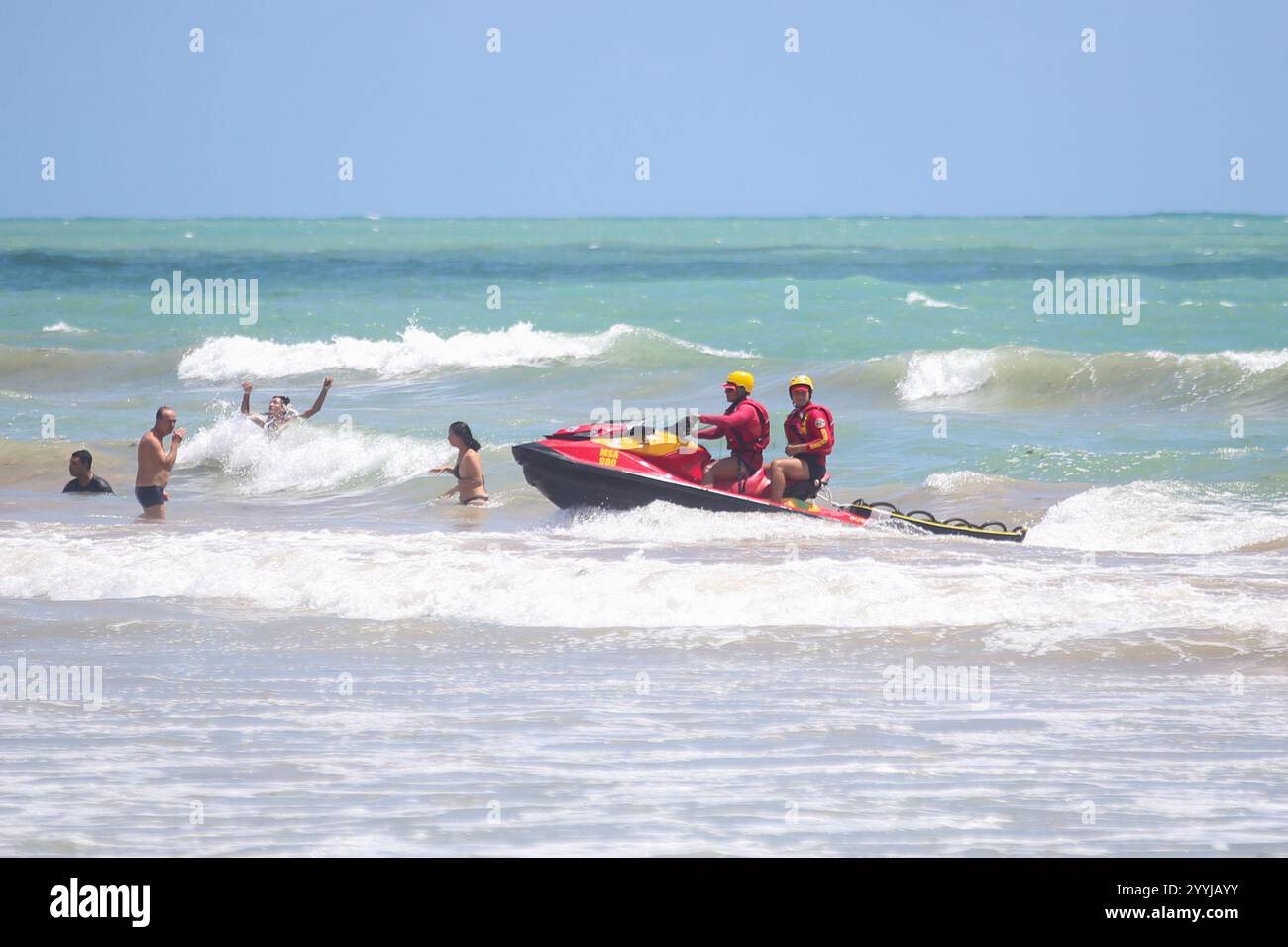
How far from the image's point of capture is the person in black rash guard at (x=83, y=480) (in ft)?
47.8

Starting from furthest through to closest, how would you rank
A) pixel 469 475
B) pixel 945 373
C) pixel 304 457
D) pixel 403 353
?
pixel 403 353, pixel 945 373, pixel 304 457, pixel 469 475

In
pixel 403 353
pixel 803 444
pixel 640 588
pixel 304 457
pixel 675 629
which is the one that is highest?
pixel 403 353

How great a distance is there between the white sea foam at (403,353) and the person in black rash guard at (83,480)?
1316 centimetres

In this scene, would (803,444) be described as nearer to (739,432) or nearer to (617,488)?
(739,432)

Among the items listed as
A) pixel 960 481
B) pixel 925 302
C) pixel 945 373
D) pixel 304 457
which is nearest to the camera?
pixel 960 481

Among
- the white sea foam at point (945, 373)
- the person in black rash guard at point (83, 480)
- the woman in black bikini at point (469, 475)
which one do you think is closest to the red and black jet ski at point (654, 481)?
the woman in black bikini at point (469, 475)

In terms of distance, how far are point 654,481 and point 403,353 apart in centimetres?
1799

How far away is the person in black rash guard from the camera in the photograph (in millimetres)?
14555

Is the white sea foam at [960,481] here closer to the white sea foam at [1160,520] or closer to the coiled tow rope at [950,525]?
the white sea foam at [1160,520]

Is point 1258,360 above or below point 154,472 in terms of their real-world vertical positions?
above

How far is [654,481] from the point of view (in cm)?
1184

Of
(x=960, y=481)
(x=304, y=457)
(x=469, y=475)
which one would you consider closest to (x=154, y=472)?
(x=469, y=475)
